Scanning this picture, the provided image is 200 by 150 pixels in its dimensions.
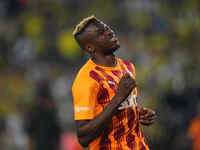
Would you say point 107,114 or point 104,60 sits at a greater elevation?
point 104,60

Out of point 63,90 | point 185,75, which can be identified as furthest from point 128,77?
point 63,90

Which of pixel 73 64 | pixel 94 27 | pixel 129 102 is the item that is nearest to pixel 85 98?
pixel 129 102

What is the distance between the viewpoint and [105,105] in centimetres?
380

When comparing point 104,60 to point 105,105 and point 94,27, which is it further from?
point 105,105

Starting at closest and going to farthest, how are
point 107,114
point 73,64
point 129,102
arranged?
point 107,114 → point 129,102 → point 73,64

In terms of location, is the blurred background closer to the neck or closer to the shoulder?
the neck

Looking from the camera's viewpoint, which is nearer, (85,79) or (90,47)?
(85,79)

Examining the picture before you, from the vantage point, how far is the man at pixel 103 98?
12.1 feet

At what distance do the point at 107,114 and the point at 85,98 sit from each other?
8.4 inches

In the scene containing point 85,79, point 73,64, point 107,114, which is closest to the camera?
point 107,114

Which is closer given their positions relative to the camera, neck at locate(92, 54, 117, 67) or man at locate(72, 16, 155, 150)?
man at locate(72, 16, 155, 150)

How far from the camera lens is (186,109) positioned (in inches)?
360

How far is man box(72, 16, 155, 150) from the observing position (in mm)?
3691

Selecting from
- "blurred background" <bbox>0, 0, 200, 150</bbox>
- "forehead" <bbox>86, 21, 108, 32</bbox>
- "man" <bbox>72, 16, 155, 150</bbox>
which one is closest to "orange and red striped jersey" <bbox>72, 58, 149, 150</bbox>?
"man" <bbox>72, 16, 155, 150</bbox>
